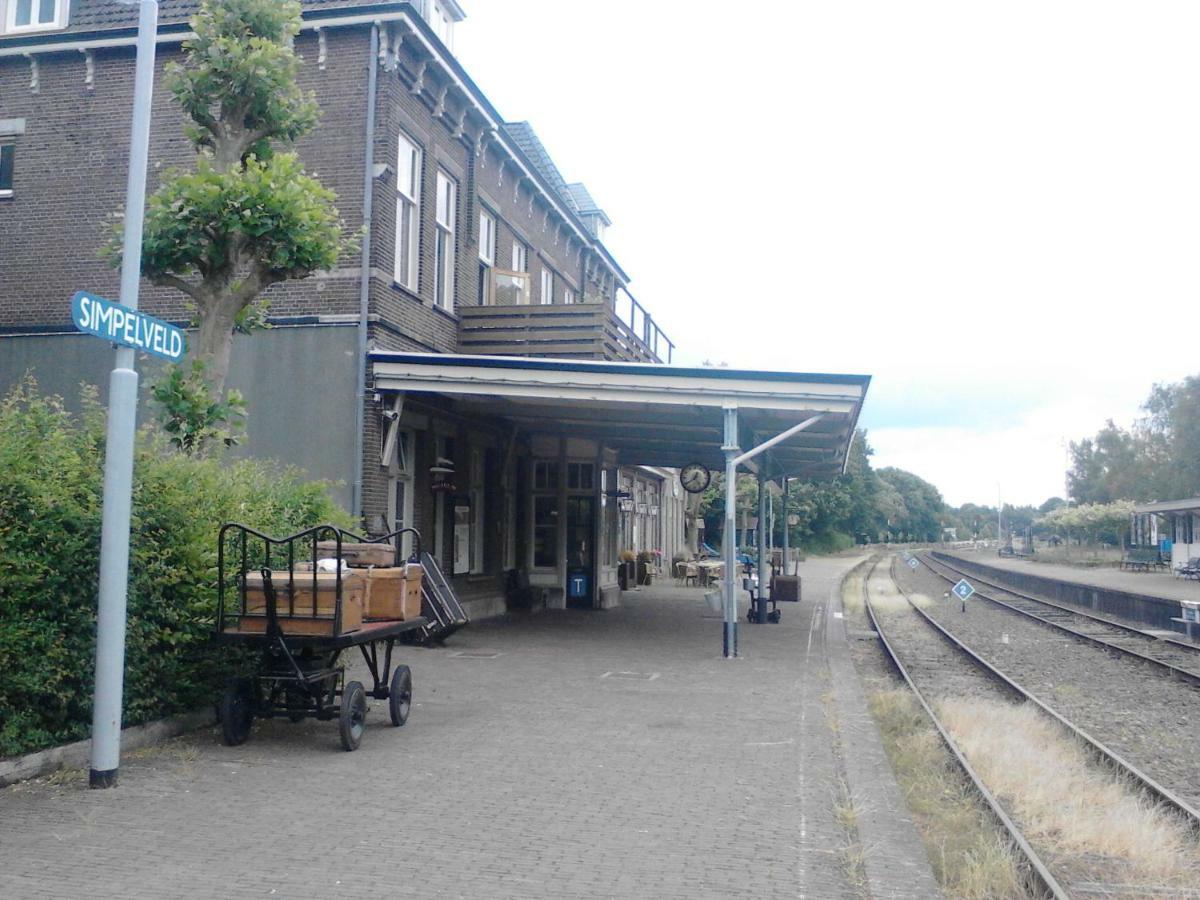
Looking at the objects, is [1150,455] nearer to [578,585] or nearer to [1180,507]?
[1180,507]

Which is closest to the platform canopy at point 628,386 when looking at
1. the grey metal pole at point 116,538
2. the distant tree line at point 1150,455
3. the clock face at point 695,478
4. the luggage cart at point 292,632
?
the luggage cart at point 292,632

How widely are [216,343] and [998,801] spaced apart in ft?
25.9

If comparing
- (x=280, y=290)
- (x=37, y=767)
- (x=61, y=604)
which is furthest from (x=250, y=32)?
(x=37, y=767)

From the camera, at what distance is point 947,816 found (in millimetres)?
7039

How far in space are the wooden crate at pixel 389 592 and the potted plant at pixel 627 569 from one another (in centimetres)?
2119

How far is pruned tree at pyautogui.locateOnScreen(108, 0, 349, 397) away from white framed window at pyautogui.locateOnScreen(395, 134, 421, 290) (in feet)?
15.2

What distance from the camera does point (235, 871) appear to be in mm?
5340

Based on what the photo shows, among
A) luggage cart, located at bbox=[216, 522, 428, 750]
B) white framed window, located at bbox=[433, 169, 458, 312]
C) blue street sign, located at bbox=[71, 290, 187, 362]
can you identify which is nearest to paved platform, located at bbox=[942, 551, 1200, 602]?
white framed window, located at bbox=[433, 169, 458, 312]

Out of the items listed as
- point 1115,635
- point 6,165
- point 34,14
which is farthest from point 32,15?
point 1115,635

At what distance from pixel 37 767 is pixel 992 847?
5.62m

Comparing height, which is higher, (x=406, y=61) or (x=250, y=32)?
(x=406, y=61)

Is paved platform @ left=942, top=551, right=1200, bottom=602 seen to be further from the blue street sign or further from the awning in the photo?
the blue street sign

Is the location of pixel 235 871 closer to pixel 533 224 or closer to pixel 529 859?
pixel 529 859

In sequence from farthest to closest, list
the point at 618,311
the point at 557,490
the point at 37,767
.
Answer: the point at 557,490 → the point at 618,311 → the point at 37,767
